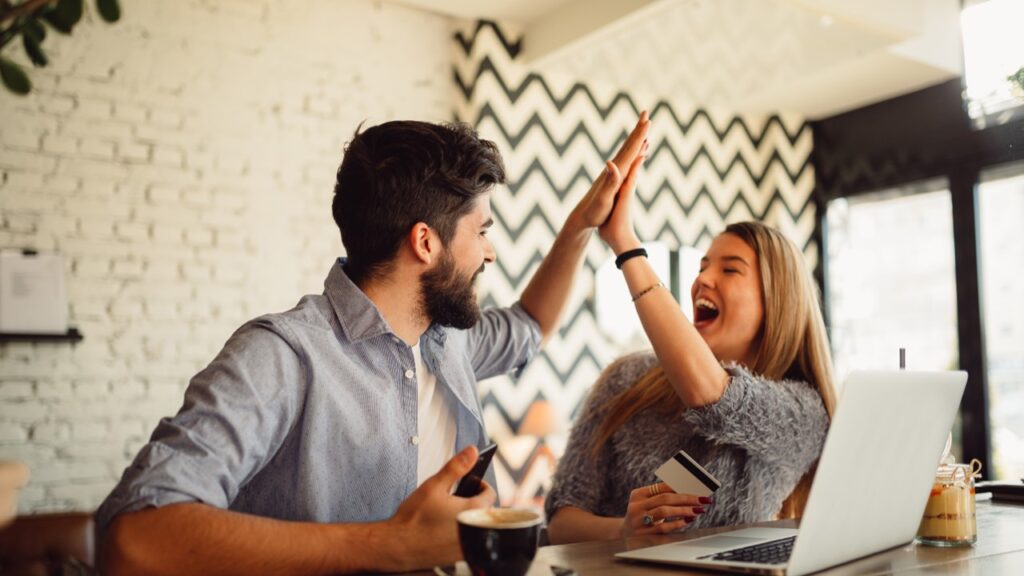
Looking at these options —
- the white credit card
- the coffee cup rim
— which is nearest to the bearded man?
the coffee cup rim

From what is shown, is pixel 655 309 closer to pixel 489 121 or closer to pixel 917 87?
pixel 489 121

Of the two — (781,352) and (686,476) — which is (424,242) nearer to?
(686,476)

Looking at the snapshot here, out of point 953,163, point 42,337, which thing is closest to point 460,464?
point 42,337

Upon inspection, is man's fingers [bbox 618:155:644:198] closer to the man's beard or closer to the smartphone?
A: the man's beard

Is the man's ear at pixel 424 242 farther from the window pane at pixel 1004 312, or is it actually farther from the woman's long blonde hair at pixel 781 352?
the window pane at pixel 1004 312

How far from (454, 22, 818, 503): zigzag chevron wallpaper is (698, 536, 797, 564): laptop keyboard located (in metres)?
3.10

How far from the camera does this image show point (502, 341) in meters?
1.99

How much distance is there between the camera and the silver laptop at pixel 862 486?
3.49 feet

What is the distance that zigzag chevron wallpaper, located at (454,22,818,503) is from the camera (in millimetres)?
4480

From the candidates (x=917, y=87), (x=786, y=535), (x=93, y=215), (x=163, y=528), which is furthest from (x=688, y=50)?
(x=163, y=528)

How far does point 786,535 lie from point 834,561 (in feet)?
0.73

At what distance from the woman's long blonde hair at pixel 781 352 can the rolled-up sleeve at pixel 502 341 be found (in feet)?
0.76

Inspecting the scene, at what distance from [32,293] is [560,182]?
2534mm

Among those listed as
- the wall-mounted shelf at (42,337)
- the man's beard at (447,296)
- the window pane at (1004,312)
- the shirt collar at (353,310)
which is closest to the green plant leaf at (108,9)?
the shirt collar at (353,310)
